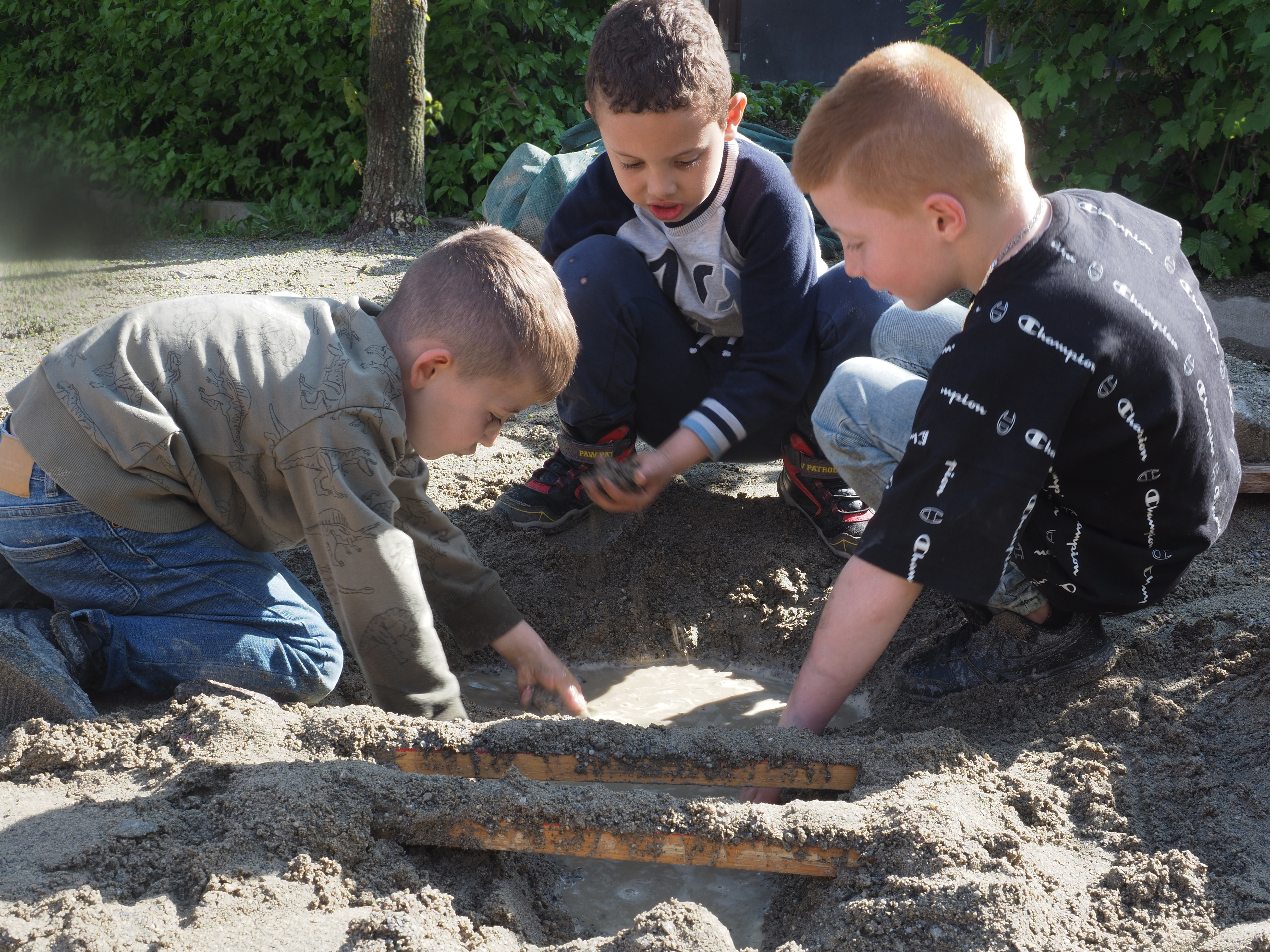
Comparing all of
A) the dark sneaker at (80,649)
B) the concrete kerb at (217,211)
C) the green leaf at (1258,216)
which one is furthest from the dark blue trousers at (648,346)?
the concrete kerb at (217,211)

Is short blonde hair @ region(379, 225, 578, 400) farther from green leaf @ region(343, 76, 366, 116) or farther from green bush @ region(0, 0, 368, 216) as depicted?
green bush @ region(0, 0, 368, 216)

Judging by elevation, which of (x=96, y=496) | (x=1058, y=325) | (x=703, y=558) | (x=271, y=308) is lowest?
(x=703, y=558)

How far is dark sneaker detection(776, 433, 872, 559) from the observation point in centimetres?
281

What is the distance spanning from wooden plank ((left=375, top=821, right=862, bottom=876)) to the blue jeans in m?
0.60

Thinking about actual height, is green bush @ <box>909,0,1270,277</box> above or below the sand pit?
above

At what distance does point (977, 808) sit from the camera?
1.61 m

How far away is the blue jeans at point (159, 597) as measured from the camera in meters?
1.98

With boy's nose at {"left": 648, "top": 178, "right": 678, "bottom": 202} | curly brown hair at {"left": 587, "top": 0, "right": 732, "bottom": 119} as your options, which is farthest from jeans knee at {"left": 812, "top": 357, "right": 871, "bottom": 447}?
curly brown hair at {"left": 587, "top": 0, "right": 732, "bottom": 119}

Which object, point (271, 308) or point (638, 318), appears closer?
point (271, 308)

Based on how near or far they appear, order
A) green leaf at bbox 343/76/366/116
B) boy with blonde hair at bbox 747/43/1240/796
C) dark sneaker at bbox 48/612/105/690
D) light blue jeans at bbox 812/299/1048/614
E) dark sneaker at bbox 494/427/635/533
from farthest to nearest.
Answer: green leaf at bbox 343/76/366/116, dark sneaker at bbox 494/427/635/533, light blue jeans at bbox 812/299/1048/614, dark sneaker at bbox 48/612/105/690, boy with blonde hair at bbox 747/43/1240/796

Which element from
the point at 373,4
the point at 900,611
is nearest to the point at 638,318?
the point at 900,611

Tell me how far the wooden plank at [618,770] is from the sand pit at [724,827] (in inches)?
1.8

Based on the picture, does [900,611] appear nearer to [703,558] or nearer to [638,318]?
[703,558]

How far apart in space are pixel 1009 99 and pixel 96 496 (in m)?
4.29
